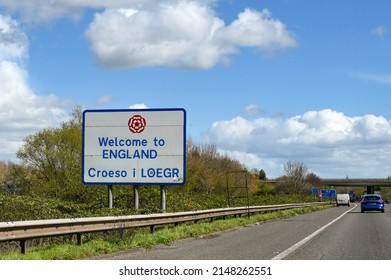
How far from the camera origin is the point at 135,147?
30.0 metres

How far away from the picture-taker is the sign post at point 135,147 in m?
29.8

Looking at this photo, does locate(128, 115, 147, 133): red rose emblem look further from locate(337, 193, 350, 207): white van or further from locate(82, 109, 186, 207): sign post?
locate(337, 193, 350, 207): white van

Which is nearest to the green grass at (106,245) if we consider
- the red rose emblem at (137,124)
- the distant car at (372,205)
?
the red rose emblem at (137,124)

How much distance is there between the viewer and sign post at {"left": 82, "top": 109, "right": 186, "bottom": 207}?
2977 cm

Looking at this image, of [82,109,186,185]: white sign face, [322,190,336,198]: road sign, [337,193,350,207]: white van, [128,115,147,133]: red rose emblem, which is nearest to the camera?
[82,109,186,185]: white sign face

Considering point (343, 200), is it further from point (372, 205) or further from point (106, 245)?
point (106, 245)

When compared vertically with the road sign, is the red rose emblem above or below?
above

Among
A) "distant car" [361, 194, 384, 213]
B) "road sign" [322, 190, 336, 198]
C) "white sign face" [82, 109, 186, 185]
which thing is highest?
"white sign face" [82, 109, 186, 185]

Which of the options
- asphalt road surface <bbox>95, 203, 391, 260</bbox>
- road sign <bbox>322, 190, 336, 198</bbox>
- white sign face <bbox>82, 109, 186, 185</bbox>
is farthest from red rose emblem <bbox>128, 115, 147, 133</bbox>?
road sign <bbox>322, 190, 336, 198</bbox>

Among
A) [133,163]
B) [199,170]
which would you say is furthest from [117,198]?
[199,170]

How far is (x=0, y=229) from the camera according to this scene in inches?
471

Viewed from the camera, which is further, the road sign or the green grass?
the road sign

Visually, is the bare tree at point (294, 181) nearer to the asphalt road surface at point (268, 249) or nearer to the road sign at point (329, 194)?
the road sign at point (329, 194)

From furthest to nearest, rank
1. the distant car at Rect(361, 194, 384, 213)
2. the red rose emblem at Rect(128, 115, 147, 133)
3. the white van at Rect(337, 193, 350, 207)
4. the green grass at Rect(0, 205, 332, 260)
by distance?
the white van at Rect(337, 193, 350, 207) < the distant car at Rect(361, 194, 384, 213) < the red rose emblem at Rect(128, 115, 147, 133) < the green grass at Rect(0, 205, 332, 260)
